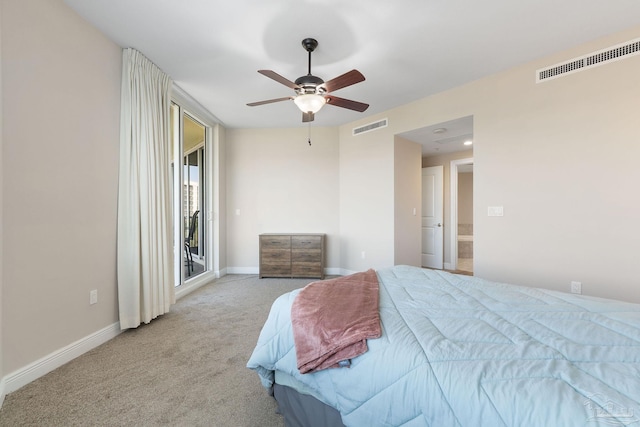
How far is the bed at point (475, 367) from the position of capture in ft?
2.45

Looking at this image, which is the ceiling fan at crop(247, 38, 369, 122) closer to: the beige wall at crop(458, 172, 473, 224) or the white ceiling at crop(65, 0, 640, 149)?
the white ceiling at crop(65, 0, 640, 149)

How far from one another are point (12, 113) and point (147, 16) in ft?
3.98

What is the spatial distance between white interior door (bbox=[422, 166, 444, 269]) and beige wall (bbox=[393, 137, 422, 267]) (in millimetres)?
990

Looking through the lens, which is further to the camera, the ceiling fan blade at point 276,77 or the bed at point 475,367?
the ceiling fan blade at point 276,77

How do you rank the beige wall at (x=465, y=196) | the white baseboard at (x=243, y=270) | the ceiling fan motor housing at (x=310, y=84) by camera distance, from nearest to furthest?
the ceiling fan motor housing at (x=310, y=84), the white baseboard at (x=243, y=270), the beige wall at (x=465, y=196)

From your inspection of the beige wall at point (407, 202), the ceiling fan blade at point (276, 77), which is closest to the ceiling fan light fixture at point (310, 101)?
the ceiling fan blade at point (276, 77)

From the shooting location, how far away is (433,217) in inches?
222

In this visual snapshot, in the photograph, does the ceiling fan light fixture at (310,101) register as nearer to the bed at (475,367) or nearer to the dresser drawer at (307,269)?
the bed at (475,367)

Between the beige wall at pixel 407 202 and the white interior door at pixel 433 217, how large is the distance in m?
0.99

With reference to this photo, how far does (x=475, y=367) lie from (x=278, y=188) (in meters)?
4.48

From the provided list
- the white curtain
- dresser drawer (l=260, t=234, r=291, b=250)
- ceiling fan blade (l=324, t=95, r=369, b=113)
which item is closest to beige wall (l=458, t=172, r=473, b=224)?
dresser drawer (l=260, t=234, r=291, b=250)

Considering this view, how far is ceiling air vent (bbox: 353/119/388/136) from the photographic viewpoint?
4305 millimetres

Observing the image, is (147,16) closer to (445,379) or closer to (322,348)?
(322,348)

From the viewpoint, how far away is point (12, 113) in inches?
67.5
